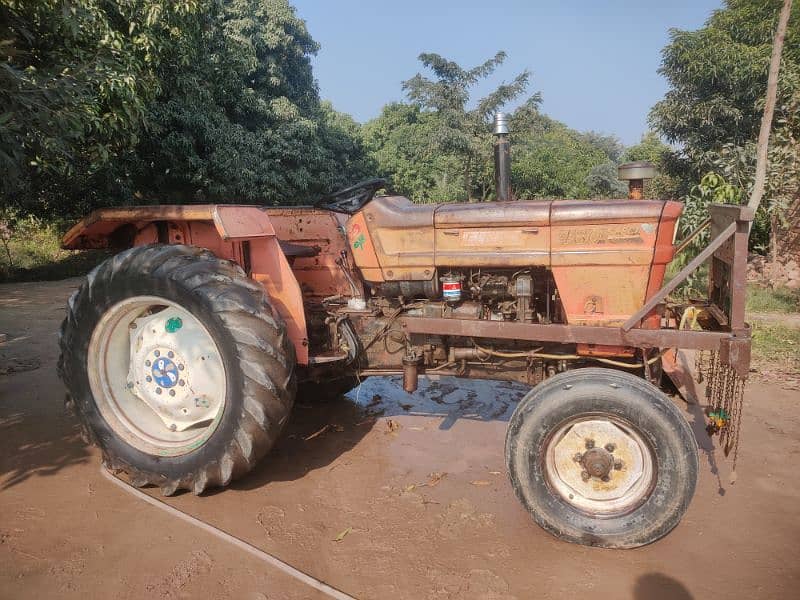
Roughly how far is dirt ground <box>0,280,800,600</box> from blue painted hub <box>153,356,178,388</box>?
65cm

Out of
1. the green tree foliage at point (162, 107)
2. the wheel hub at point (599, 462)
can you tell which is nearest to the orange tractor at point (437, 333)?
the wheel hub at point (599, 462)

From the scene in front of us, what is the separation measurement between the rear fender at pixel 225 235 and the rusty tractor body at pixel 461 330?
1cm

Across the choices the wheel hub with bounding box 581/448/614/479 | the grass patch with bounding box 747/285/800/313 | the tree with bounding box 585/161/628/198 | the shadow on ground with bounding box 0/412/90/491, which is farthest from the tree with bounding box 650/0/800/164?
the shadow on ground with bounding box 0/412/90/491

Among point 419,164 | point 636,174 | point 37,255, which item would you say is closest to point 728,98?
point 636,174

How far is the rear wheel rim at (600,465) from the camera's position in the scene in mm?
2764

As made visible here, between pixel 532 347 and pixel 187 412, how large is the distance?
6.81 ft

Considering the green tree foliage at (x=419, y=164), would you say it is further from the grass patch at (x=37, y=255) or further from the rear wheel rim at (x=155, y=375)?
the rear wheel rim at (x=155, y=375)

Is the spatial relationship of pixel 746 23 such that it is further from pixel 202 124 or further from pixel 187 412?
pixel 187 412

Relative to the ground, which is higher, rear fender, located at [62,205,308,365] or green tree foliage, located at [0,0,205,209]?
green tree foliage, located at [0,0,205,209]

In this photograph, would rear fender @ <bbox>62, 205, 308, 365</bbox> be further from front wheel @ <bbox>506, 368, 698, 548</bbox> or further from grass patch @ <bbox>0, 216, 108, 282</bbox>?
grass patch @ <bbox>0, 216, 108, 282</bbox>

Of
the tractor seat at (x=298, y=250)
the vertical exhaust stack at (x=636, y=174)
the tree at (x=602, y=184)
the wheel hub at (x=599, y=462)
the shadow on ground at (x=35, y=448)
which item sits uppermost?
the tree at (x=602, y=184)

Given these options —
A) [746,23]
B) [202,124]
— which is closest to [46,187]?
[202,124]

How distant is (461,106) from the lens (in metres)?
21.4

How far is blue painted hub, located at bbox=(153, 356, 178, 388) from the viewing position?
11.2 feet
